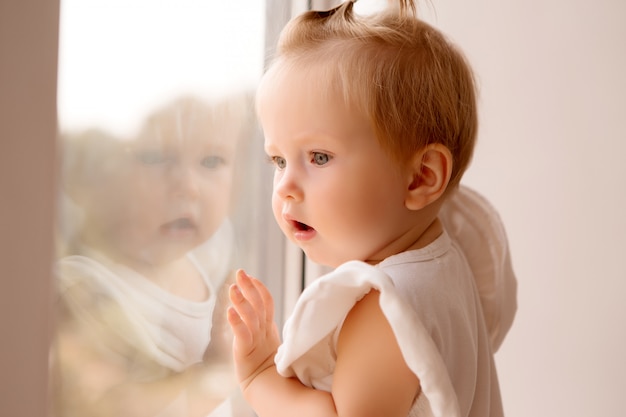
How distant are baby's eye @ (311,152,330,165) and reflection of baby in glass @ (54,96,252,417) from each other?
235 mm

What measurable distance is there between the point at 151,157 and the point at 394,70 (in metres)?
0.34

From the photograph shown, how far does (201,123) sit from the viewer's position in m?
1.07

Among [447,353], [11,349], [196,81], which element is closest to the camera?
[11,349]

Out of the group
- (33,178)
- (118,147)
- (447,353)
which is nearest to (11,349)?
(33,178)

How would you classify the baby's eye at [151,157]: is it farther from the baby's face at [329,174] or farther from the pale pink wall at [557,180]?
the pale pink wall at [557,180]

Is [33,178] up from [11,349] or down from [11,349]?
up

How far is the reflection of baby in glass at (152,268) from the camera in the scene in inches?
33.8

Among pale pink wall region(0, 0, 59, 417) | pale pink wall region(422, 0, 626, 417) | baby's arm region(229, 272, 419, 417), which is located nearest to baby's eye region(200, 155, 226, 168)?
baby's arm region(229, 272, 419, 417)

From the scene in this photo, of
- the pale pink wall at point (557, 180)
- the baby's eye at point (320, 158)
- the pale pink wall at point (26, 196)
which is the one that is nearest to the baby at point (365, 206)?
the baby's eye at point (320, 158)

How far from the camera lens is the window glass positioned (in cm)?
85

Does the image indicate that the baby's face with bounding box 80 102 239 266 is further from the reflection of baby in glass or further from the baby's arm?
the baby's arm

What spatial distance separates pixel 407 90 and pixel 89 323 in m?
0.45

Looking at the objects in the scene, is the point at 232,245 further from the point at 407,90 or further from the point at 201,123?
the point at 407,90

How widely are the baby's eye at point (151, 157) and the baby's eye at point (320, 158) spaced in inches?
9.3
